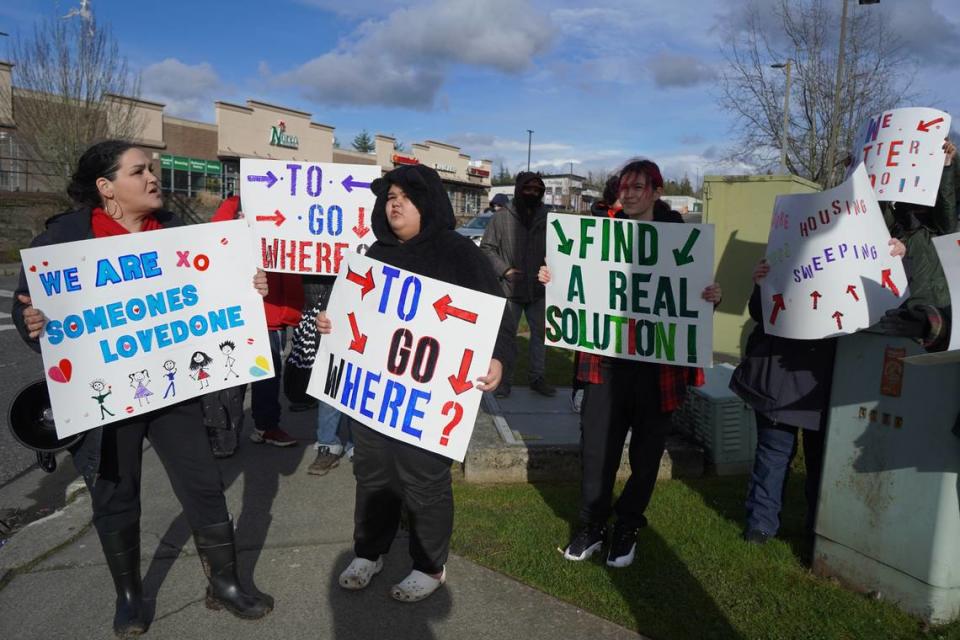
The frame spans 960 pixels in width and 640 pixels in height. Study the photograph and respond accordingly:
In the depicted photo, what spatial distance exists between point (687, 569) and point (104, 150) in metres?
3.37

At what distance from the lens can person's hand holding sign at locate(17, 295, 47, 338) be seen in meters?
2.74

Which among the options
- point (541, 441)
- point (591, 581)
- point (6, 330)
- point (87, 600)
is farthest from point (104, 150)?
point (6, 330)

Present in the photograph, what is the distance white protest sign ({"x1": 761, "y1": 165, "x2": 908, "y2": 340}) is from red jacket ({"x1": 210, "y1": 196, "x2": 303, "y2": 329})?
335 cm

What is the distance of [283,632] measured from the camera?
298 centimetres

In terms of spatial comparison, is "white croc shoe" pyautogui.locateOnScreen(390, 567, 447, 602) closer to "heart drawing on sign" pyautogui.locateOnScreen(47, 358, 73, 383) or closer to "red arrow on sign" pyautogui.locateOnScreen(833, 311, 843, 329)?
"heart drawing on sign" pyautogui.locateOnScreen(47, 358, 73, 383)

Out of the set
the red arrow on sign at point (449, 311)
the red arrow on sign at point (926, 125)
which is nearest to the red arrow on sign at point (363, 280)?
the red arrow on sign at point (449, 311)

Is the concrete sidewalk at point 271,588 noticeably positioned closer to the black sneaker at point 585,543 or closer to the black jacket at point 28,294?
the black sneaker at point 585,543

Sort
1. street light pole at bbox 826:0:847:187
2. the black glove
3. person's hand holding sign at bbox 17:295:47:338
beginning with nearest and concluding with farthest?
person's hand holding sign at bbox 17:295:47:338, the black glove, street light pole at bbox 826:0:847:187

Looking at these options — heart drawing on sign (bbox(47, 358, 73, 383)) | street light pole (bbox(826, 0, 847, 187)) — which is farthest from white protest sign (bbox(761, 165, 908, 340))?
street light pole (bbox(826, 0, 847, 187))

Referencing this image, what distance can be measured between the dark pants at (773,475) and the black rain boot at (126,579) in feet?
10.0


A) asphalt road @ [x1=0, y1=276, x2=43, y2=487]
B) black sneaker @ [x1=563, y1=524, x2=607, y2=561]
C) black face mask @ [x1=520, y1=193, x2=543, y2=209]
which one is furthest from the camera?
black face mask @ [x1=520, y1=193, x2=543, y2=209]

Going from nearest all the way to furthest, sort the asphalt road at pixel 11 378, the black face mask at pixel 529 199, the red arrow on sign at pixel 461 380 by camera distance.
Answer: the red arrow on sign at pixel 461 380 < the asphalt road at pixel 11 378 < the black face mask at pixel 529 199

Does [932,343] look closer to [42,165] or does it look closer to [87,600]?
[87,600]

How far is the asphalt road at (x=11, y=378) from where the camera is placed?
16.4 ft
